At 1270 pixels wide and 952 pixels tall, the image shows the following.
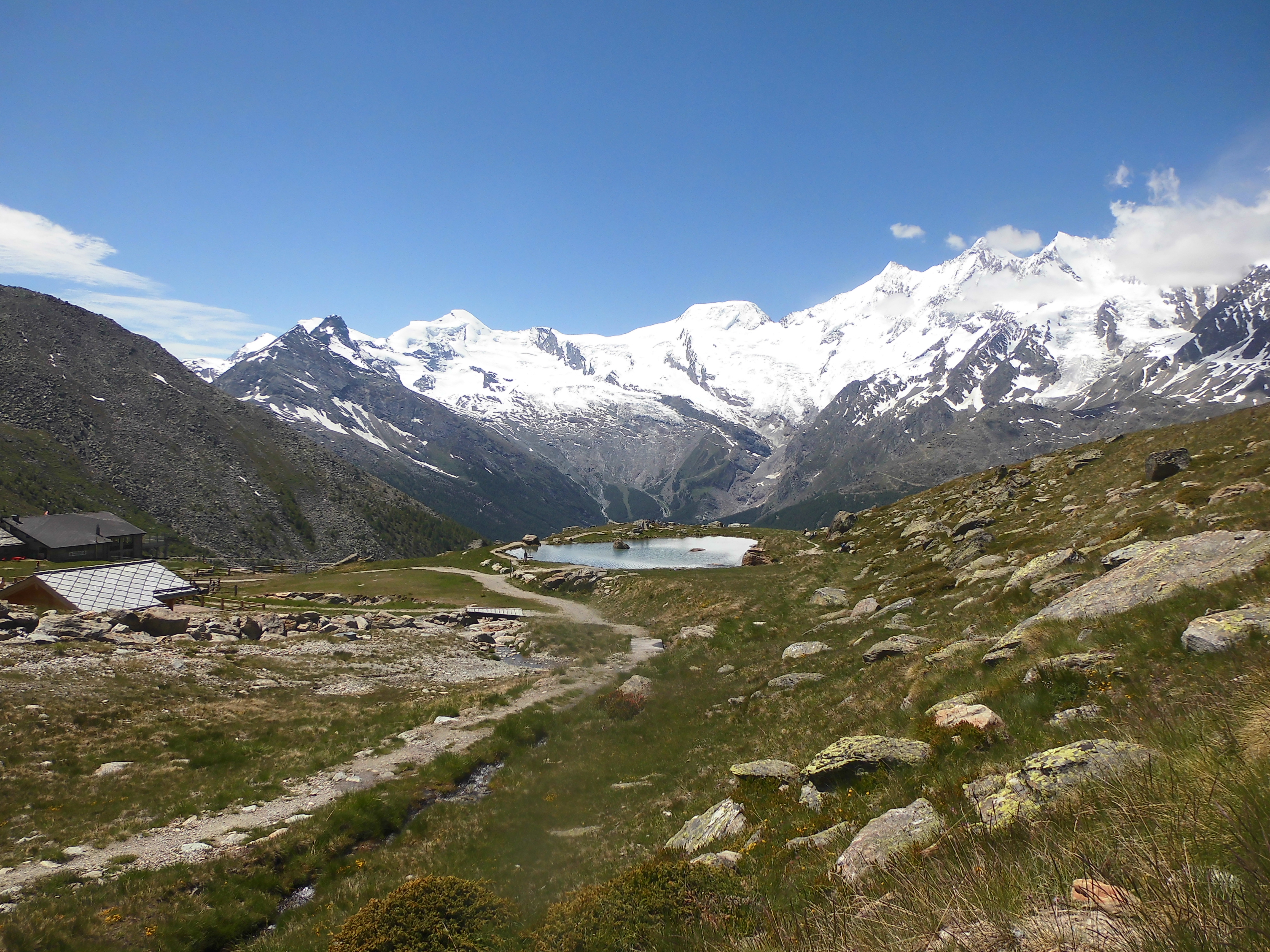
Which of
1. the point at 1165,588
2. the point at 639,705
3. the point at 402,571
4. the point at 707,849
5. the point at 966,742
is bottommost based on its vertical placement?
the point at 402,571

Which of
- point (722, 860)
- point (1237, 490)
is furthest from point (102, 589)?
point (1237, 490)

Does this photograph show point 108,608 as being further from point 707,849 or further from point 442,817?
point 707,849

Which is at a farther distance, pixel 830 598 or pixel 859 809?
pixel 830 598

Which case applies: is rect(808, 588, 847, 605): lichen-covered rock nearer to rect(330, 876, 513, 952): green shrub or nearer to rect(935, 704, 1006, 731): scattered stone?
rect(935, 704, 1006, 731): scattered stone

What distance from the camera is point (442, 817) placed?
789 inches

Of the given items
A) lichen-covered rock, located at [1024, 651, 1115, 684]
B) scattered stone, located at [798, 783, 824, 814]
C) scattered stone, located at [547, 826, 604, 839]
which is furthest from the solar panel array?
lichen-covered rock, located at [1024, 651, 1115, 684]

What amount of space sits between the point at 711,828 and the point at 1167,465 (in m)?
41.4

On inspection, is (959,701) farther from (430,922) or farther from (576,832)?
(576,832)

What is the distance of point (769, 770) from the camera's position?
14.5m

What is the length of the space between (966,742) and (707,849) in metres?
5.72

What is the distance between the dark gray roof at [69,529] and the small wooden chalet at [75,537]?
2.6 inches

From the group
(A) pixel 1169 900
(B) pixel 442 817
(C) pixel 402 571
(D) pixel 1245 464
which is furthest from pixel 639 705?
(C) pixel 402 571

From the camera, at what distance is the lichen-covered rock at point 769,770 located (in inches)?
551

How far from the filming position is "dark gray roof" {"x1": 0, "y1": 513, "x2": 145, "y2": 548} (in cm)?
8919
